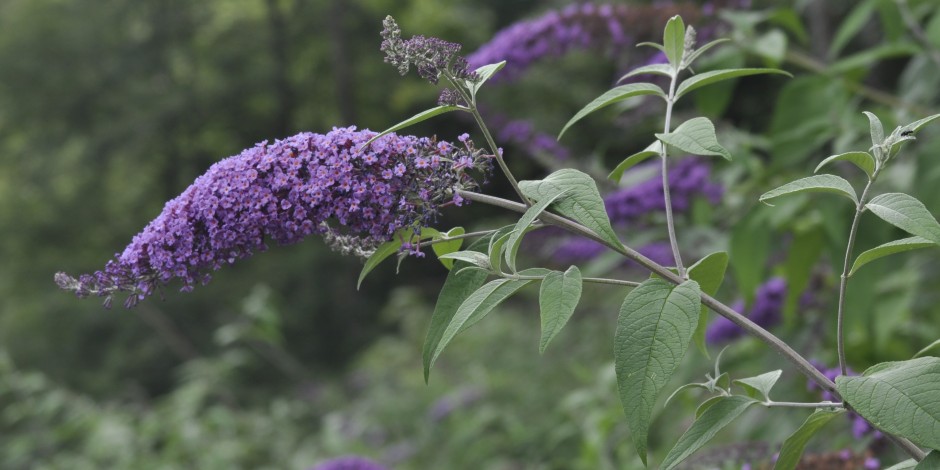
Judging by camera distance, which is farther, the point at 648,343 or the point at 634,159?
the point at 634,159

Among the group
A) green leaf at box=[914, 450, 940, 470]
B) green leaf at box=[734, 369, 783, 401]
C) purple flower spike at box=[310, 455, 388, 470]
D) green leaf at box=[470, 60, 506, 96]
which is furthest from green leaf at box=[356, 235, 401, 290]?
purple flower spike at box=[310, 455, 388, 470]

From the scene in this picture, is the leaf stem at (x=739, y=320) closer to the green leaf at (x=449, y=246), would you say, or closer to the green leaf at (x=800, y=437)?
the green leaf at (x=800, y=437)

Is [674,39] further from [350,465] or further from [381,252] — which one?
[350,465]

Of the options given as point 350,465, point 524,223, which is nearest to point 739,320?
point 524,223

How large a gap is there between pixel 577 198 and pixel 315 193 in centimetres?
44

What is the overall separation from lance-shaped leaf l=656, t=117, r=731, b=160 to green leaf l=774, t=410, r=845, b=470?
44 cm

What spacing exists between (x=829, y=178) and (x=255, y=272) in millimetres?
14713

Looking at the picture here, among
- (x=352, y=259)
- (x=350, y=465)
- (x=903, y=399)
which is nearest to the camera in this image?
(x=903, y=399)

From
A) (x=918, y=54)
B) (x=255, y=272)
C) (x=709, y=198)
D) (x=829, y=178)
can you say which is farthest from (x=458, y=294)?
(x=255, y=272)

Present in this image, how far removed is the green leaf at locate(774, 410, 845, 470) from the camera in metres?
1.47

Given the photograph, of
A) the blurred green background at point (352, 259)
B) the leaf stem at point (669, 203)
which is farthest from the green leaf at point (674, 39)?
the blurred green background at point (352, 259)

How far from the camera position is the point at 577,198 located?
1.49m

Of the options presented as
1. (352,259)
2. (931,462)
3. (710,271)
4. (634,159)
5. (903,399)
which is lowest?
(931,462)

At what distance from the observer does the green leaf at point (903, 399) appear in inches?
50.1
